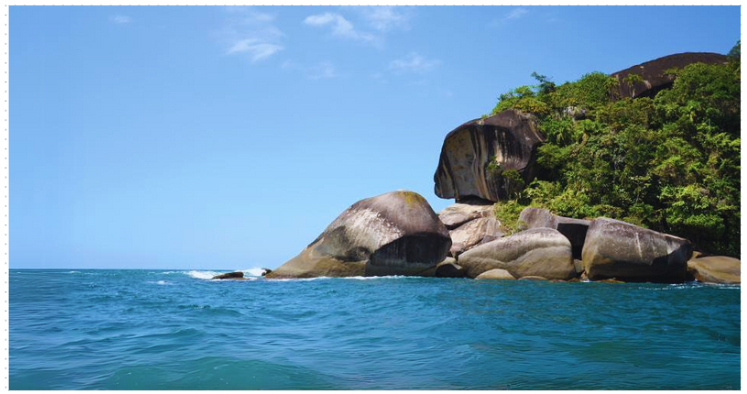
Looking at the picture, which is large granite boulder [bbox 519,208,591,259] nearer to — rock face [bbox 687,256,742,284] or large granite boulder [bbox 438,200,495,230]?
rock face [bbox 687,256,742,284]

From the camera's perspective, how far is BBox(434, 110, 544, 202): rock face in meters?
28.5

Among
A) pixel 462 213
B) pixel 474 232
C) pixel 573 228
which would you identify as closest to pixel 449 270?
pixel 573 228

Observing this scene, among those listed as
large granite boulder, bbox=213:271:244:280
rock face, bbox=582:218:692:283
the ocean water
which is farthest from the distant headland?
the ocean water

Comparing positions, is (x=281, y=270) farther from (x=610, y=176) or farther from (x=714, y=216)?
(x=714, y=216)

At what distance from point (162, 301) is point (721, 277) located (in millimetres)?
18312

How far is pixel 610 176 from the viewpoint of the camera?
24.7 m

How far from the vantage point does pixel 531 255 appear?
1936 cm

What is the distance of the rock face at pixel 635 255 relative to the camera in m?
18.0

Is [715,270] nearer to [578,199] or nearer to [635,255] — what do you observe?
[635,255]

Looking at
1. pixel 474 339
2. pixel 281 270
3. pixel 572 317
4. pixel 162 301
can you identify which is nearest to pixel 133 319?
pixel 162 301

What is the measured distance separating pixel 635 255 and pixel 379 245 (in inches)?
346

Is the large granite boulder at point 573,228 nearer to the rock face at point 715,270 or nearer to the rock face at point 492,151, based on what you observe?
the rock face at point 715,270

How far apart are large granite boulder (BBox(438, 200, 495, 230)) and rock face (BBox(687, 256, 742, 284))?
10793mm

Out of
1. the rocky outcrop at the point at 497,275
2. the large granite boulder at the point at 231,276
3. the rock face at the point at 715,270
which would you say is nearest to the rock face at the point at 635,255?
the rock face at the point at 715,270
